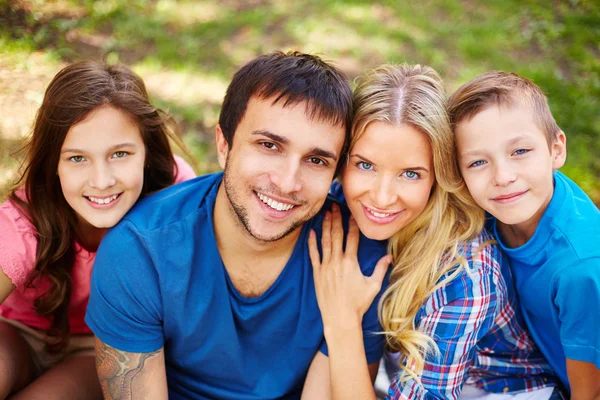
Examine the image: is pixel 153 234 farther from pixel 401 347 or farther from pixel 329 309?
pixel 401 347

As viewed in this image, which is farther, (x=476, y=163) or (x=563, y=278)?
(x=476, y=163)

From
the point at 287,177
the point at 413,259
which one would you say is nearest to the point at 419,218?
the point at 413,259

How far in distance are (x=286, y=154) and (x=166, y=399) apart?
128 cm

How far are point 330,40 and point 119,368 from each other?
15.9 feet

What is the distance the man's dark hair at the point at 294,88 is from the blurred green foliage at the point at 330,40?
2384 millimetres

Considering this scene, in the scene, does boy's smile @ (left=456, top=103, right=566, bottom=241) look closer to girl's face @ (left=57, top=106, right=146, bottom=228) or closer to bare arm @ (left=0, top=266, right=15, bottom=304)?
girl's face @ (left=57, top=106, right=146, bottom=228)

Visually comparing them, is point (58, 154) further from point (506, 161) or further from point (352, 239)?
point (506, 161)

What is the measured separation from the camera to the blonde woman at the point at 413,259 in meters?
2.74

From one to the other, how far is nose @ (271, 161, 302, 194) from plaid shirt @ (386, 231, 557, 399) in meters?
0.84

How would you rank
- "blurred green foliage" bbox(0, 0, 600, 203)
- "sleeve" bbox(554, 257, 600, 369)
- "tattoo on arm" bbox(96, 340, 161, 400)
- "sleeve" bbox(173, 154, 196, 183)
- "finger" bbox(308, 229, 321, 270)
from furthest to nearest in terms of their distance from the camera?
"blurred green foliage" bbox(0, 0, 600, 203), "sleeve" bbox(173, 154, 196, 183), "finger" bbox(308, 229, 321, 270), "tattoo on arm" bbox(96, 340, 161, 400), "sleeve" bbox(554, 257, 600, 369)

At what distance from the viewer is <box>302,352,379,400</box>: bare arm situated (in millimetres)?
2895

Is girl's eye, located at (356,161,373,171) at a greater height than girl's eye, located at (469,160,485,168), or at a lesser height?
lesser

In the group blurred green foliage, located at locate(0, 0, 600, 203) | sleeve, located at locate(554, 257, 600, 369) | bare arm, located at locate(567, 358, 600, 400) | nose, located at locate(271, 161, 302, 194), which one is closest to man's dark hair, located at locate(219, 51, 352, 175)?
nose, located at locate(271, 161, 302, 194)

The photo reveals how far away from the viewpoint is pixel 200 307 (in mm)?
2740
